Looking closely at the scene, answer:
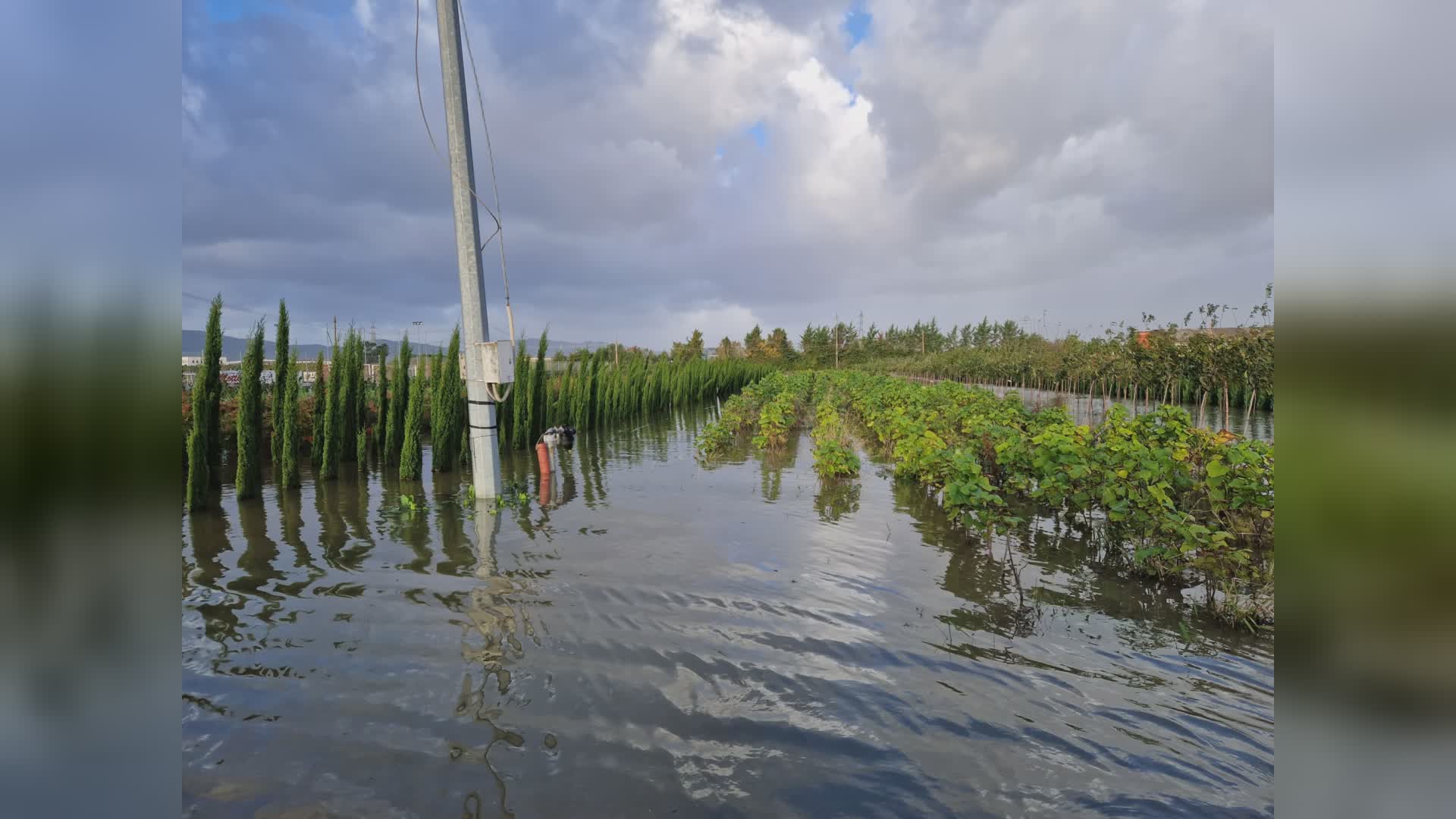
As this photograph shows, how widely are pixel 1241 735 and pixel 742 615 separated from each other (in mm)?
2180

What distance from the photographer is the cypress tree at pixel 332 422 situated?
25.6 ft

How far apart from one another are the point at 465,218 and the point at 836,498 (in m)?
4.38

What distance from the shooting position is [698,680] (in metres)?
2.94

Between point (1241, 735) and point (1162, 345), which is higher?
point (1162, 345)

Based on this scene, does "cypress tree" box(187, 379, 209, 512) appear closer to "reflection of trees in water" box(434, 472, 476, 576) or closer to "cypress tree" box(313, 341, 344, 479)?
"cypress tree" box(313, 341, 344, 479)

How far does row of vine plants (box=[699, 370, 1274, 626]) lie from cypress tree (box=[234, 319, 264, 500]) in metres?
5.86

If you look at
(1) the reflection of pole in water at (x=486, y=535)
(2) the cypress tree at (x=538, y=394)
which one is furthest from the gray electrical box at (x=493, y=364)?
(2) the cypress tree at (x=538, y=394)

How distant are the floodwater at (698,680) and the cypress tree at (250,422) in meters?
1.50

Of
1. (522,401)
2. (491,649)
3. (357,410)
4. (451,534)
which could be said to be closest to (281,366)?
(357,410)
